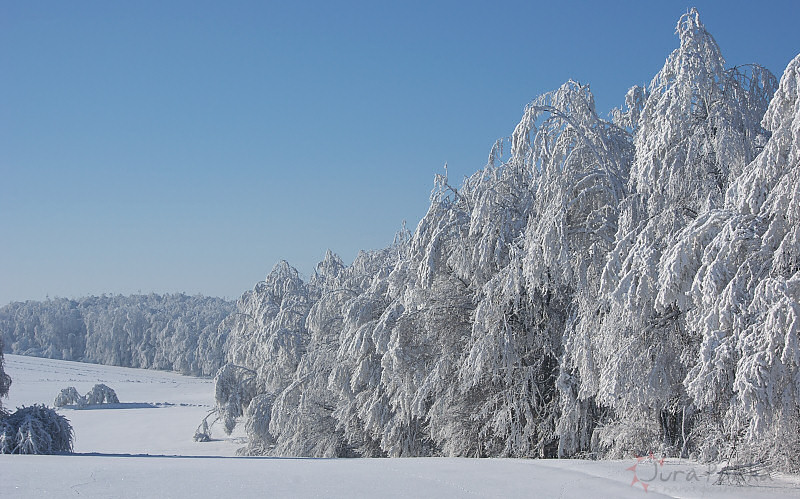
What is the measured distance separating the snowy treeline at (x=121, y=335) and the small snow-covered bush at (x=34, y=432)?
6545 centimetres

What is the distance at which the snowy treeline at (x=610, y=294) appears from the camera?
6.20 m

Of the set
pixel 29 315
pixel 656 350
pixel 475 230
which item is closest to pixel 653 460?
pixel 656 350

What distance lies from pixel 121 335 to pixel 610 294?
3869 inches

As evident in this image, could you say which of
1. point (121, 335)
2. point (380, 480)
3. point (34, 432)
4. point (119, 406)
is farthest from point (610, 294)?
point (121, 335)

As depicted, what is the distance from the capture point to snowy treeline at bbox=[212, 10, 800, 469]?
6195 mm

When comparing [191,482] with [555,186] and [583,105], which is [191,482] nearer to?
[555,186]

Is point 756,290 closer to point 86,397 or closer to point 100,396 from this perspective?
point 100,396

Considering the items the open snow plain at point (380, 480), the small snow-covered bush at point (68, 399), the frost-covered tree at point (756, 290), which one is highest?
the frost-covered tree at point (756, 290)

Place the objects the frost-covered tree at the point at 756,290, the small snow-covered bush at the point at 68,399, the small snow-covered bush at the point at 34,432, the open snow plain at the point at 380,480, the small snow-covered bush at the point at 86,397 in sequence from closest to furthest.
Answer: the open snow plain at the point at 380,480, the frost-covered tree at the point at 756,290, the small snow-covered bush at the point at 34,432, the small snow-covered bush at the point at 68,399, the small snow-covered bush at the point at 86,397

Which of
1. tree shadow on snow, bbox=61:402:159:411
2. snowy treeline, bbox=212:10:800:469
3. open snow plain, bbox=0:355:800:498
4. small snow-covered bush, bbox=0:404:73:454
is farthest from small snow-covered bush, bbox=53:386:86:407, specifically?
open snow plain, bbox=0:355:800:498

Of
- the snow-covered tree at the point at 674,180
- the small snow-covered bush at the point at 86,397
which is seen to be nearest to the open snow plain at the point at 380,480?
the snow-covered tree at the point at 674,180

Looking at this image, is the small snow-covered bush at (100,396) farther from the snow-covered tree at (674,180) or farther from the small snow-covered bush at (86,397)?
the snow-covered tree at (674,180)

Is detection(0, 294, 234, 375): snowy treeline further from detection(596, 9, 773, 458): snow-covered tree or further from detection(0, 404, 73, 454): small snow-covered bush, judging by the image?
detection(596, 9, 773, 458): snow-covered tree

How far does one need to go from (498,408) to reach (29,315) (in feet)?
395
